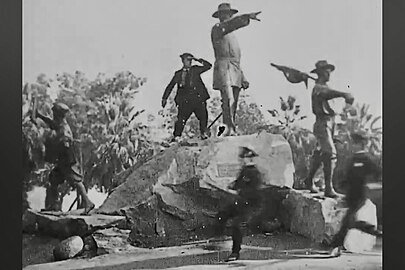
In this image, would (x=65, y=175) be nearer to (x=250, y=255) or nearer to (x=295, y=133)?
(x=250, y=255)

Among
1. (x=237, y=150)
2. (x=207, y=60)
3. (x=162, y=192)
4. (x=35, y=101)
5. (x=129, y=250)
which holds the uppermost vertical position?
(x=207, y=60)

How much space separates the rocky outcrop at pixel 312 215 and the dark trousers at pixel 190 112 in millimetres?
354

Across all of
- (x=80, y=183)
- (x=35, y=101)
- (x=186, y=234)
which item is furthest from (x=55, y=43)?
(x=186, y=234)

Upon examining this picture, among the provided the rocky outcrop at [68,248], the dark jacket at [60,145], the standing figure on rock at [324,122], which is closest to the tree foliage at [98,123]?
the dark jacket at [60,145]

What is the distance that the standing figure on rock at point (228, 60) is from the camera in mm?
2127

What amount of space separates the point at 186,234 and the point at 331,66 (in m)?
0.69

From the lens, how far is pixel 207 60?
2133mm

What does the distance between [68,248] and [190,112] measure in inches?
22.1

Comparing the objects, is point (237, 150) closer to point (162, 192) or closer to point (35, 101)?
point (162, 192)

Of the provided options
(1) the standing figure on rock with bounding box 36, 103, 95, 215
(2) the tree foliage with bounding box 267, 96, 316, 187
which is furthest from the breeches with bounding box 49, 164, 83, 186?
(2) the tree foliage with bounding box 267, 96, 316, 187

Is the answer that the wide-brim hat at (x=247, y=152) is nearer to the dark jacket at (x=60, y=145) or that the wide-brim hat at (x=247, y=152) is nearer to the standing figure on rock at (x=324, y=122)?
the standing figure on rock at (x=324, y=122)

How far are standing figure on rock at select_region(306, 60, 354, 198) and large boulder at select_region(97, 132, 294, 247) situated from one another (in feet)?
0.30

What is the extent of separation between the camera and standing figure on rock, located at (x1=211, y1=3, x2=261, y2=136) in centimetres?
213
